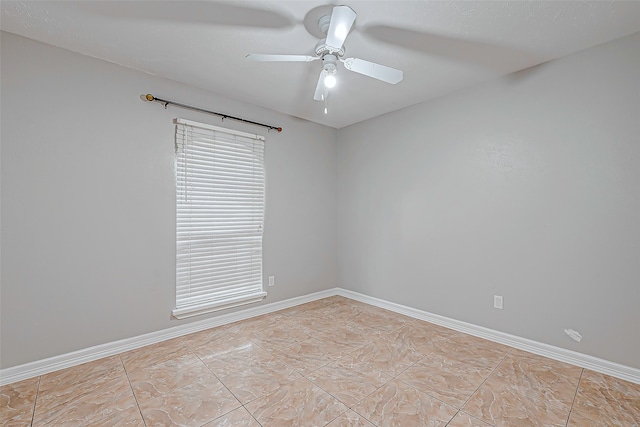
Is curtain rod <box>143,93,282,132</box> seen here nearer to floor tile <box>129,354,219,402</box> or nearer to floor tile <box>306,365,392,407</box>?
floor tile <box>129,354,219,402</box>

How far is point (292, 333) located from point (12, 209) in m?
2.50

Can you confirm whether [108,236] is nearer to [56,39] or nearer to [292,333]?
[56,39]

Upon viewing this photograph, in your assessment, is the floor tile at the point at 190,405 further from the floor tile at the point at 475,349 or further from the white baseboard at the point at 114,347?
the floor tile at the point at 475,349

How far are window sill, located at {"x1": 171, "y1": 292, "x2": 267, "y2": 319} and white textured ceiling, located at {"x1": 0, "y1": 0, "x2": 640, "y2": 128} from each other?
2280 mm

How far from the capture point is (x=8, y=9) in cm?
194

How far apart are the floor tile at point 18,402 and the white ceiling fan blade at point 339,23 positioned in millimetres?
2923

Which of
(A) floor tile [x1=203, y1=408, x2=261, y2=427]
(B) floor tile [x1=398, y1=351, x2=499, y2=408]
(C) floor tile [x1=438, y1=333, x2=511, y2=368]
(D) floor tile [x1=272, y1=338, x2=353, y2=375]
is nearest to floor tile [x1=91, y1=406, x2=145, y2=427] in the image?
(A) floor tile [x1=203, y1=408, x2=261, y2=427]

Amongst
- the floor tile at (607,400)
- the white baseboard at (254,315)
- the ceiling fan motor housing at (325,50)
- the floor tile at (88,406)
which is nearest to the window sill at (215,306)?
the white baseboard at (254,315)

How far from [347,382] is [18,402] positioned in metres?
2.17

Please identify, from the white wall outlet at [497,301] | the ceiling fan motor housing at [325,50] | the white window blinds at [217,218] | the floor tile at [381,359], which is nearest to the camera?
the ceiling fan motor housing at [325,50]

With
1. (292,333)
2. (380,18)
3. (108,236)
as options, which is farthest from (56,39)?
(292,333)

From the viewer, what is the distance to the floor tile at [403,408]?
1751 mm

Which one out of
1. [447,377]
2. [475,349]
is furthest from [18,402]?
[475,349]

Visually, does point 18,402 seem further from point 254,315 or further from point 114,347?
point 254,315
